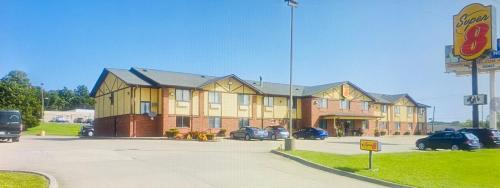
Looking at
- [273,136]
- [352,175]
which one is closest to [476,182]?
[352,175]

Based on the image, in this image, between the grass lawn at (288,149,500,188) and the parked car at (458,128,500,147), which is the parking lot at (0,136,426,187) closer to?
the grass lawn at (288,149,500,188)

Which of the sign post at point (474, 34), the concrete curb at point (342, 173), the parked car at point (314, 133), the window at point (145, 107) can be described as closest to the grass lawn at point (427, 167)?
the concrete curb at point (342, 173)

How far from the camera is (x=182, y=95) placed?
44438mm

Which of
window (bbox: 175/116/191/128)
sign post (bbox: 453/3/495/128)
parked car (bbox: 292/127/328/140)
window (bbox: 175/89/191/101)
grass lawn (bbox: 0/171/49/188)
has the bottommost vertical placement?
parked car (bbox: 292/127/328/140)

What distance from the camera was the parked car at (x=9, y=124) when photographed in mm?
28500

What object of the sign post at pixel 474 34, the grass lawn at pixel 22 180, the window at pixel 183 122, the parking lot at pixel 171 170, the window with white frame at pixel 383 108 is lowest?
the parking lot at pixel 171 170

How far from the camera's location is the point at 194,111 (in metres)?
45.1

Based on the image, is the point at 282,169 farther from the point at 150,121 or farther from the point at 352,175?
the point at 150,121

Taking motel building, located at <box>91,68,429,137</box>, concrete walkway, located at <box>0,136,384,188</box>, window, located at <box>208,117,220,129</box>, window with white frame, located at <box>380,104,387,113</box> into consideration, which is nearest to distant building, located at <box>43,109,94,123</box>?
motel building, located at <box>91,68,429,137</box>

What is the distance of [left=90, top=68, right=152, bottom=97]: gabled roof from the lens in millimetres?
42628

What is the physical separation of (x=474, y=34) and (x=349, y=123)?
24.7m

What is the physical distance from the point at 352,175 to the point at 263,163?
12.6 feet

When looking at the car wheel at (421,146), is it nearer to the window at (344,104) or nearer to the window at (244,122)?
the window at (244,122)

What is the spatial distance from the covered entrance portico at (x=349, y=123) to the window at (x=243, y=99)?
34.5ft
